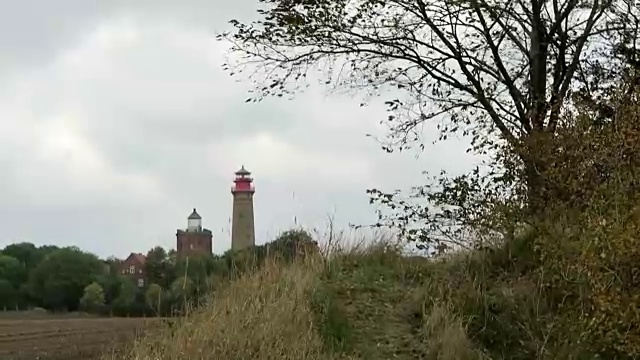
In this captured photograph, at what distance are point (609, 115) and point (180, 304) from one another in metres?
5.09

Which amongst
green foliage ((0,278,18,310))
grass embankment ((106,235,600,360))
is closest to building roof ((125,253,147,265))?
green foliage ((0,278,18,310))

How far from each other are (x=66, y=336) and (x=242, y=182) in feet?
15.5

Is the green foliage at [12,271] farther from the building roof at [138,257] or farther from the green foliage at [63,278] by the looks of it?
the building roof at [138,257]

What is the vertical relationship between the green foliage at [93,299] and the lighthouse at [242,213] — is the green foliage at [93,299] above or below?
below

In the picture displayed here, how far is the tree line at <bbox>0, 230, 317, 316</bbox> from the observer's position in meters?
10.6

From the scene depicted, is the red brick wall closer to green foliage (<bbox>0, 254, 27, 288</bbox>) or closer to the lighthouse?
the lighthouse

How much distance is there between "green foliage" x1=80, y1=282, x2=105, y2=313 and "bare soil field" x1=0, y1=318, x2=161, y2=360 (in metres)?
0.23

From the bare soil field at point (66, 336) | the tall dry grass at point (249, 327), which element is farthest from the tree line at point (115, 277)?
the tall dry grass at point (249, 327)

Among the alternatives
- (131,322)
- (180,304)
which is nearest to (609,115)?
(180,304)

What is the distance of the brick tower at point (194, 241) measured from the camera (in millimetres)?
11325

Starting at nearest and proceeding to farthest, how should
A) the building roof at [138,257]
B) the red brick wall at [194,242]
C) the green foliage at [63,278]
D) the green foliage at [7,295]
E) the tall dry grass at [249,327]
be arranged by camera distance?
the tall dry grass at [249,327]
the red brick wall at [194,242]
the building roof at [138,257]
the green foliage at [7,295]
the green foliage at [63,278]

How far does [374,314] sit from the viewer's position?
409 inches

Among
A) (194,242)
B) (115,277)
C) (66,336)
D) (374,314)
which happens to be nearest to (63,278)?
(115,277)

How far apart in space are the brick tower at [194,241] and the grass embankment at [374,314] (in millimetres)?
1014
